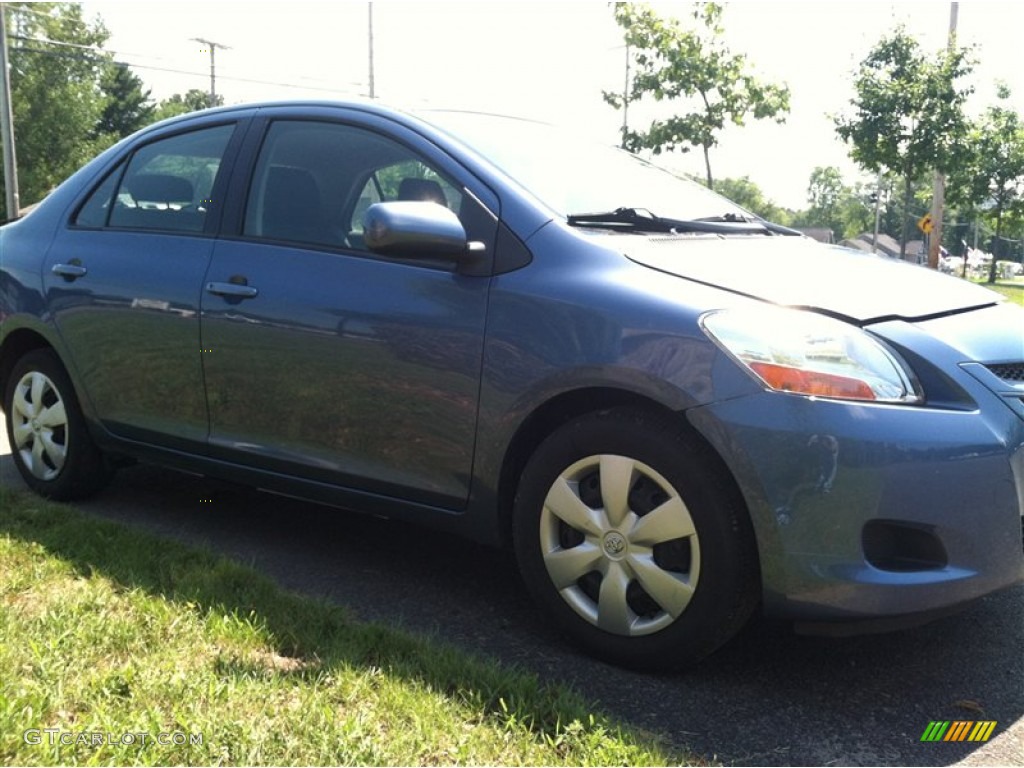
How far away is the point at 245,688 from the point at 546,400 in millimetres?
1102

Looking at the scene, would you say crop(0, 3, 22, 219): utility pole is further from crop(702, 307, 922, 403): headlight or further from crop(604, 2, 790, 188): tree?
crop(702, 307, 922, 403): headlight

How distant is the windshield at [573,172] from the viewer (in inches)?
127

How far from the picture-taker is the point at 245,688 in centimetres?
245

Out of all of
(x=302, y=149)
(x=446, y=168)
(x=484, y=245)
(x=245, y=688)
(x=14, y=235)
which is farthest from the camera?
(x=14, y=235)

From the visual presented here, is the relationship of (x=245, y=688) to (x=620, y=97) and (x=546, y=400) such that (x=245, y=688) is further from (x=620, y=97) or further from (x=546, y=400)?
(x=620, y=97)

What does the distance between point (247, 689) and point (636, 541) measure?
1.07 m

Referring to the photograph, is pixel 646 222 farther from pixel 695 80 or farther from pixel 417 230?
pixel 695 80

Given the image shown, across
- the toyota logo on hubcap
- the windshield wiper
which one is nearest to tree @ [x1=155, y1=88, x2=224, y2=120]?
the windshield wiper

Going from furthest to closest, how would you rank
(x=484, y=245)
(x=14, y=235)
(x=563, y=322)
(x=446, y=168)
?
1. (x=14, y=235)
2. (x=446, y=168)
3. (x=484, y=245)
4. (x=563, y=322)

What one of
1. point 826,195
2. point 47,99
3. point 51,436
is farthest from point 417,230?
point 826,195

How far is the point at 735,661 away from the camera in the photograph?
112 inches

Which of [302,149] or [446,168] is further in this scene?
[302,149]

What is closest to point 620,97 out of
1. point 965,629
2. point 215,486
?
point 215,486

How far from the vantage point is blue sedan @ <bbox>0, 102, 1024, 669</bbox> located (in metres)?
2.44
